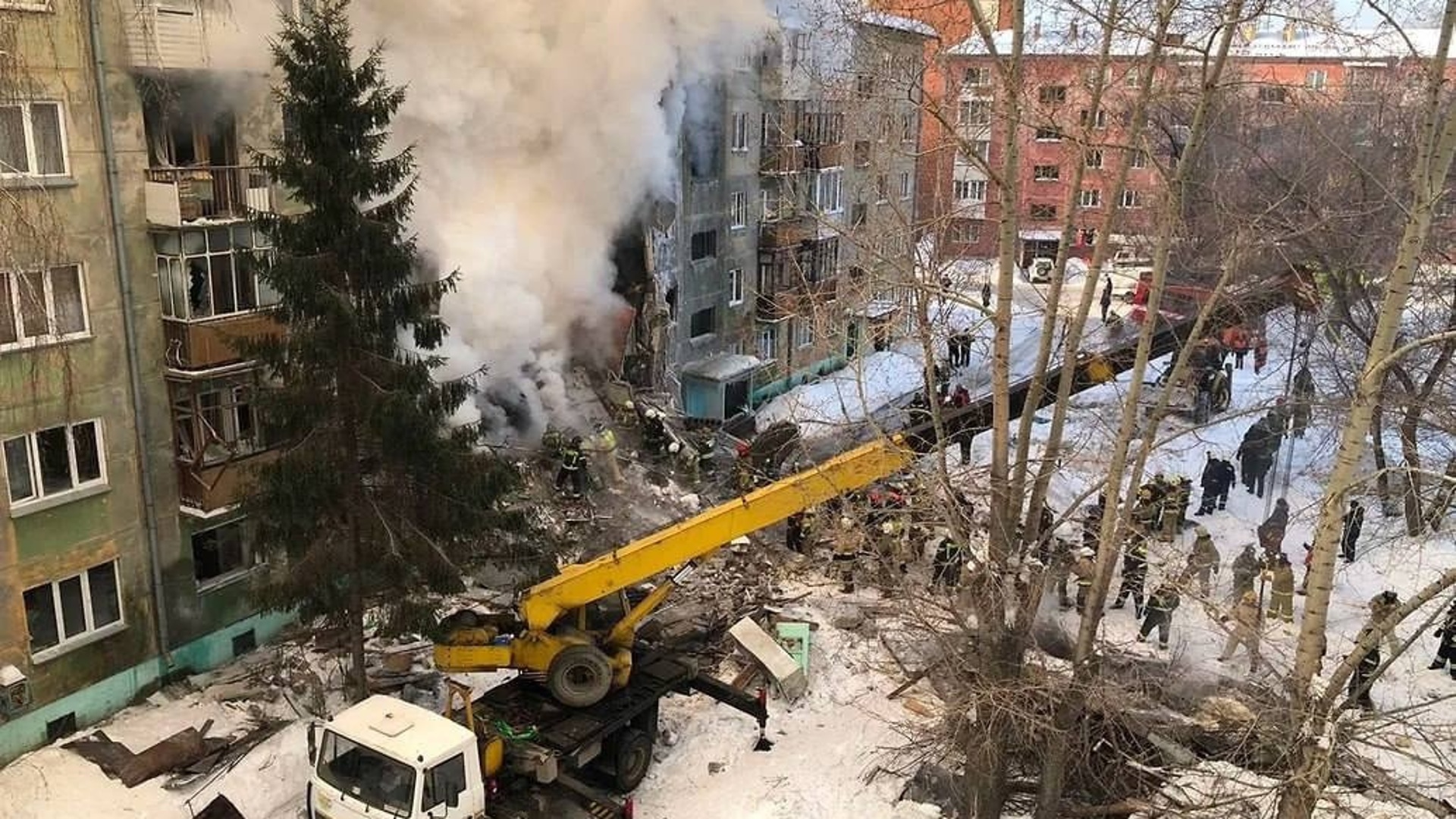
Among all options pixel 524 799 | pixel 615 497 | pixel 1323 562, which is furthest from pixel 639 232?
pixel 1323 562

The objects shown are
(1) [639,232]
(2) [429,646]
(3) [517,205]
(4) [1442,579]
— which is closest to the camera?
(4) [1442,579]

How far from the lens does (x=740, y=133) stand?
2783 centimetres

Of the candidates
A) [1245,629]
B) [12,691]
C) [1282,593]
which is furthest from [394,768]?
[1282,593]

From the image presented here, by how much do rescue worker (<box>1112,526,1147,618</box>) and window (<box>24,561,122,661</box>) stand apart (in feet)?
43.0

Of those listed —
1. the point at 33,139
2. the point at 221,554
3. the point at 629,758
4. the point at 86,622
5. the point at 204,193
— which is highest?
the point at 33,139

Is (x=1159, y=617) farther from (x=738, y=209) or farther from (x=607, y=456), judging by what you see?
(x=738, y=209)

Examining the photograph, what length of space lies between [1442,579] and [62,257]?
549 inches

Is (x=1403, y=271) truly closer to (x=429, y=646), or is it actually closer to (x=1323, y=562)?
(x=1323, y=562)

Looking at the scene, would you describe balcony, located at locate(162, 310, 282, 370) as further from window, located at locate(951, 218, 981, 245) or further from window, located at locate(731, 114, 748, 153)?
window, located at locate(731, 114, 748, 153)

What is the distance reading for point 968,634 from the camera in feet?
37.3

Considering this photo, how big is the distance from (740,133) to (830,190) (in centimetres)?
499

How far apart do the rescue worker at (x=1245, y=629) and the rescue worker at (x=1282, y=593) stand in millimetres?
314

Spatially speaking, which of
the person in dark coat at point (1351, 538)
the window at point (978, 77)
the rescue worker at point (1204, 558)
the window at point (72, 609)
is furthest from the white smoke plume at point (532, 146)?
the person in dark coat at point (1351, 538)

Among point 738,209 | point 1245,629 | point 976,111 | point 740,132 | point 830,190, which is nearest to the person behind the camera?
point 1245,629
